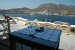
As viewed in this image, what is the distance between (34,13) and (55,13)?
30774 mm

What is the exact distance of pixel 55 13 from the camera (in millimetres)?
191750

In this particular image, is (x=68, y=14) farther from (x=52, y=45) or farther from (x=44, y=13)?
(x=52, y=45)

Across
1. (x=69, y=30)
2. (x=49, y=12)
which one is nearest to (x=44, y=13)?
(x=49, y=12)

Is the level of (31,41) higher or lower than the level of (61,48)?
higher

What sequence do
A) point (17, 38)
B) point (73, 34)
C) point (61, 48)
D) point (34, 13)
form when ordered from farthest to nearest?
point (34, 13), point (73, 34), point (61, 48), point (17, 38)

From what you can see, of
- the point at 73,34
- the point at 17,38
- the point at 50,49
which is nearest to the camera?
the point at 50,49

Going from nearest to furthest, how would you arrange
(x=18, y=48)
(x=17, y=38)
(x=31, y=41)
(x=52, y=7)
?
(x=31, y=41)
(x=17, y=38)
(x=18, y=48)
(x=52, y=7)

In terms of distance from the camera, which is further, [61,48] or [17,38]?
[61,48]

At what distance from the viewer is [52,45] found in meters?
2.90

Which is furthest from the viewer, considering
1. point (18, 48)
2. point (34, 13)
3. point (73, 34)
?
point (34, 13)

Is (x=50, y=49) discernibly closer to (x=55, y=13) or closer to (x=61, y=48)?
(x=61, y=48)

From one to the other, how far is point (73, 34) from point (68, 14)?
180018 millimetres

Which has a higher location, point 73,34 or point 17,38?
point 17,38

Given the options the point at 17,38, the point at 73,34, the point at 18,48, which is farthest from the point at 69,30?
the point at 17,38
